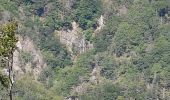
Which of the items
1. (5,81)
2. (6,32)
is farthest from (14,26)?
(5,81)

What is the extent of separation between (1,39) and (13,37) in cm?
136

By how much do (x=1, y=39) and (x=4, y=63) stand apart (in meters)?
3.27

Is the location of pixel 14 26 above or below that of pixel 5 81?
above

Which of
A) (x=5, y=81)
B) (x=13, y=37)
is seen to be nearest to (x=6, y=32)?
(x=13, y=37)

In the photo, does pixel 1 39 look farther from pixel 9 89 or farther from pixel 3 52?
pixel 9 89

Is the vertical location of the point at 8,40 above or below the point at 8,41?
above

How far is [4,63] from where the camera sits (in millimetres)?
67188

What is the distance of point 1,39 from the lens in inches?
2564

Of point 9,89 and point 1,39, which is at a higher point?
point 1,39

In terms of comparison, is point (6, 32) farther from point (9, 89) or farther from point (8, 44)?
point (9, 89)

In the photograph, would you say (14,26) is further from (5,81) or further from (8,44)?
(5,81)

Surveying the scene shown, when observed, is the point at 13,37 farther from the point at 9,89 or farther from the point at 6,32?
the point at 9,89

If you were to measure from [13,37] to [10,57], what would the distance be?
84.1 inches

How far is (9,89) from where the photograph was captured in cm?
6369
